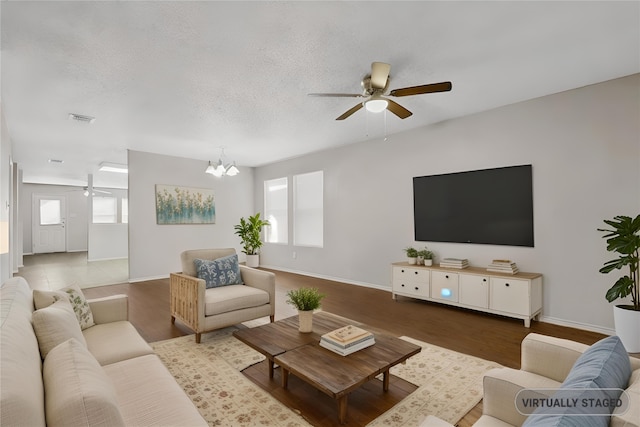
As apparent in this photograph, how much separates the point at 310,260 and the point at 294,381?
14.2 feet

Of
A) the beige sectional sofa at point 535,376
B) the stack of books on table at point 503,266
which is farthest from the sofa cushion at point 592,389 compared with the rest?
the stack of books on table at point 503,266

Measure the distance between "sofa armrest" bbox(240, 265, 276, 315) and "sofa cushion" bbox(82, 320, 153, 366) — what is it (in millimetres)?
1397

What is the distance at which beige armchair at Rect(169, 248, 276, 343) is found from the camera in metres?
3.09

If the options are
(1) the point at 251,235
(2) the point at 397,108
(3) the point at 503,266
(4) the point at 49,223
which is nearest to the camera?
(2) the point at 397,108

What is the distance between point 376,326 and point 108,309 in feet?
8.66

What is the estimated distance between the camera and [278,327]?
2594 millimetres

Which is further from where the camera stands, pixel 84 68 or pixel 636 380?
pixel 84 68

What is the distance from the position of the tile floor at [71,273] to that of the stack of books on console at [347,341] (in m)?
5.17

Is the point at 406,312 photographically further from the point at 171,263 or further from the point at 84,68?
the point at 171,263

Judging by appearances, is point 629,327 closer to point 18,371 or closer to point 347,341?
point 347,341

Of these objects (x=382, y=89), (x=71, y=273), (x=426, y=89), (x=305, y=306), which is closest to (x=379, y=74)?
(x=382, y=89)

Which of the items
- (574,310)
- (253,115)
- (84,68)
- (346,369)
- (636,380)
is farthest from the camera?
(253,115)

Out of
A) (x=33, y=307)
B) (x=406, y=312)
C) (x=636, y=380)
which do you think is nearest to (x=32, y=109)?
(x=33, y=307)

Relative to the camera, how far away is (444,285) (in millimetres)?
4199
